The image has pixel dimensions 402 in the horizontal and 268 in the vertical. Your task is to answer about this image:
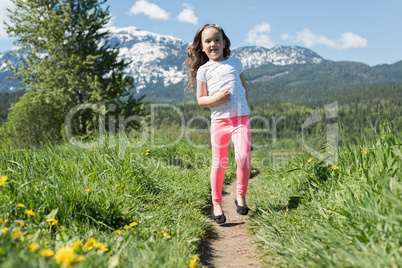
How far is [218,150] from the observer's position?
3.43 metres

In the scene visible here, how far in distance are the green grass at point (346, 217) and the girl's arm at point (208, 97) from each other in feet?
4.32

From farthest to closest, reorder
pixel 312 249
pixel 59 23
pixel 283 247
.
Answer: pixel 59 23 → pixel 283 247 → pixel 312 249

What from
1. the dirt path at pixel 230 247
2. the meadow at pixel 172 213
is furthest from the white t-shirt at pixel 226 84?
the dirt path at pixel 230 247

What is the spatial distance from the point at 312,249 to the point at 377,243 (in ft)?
1.18

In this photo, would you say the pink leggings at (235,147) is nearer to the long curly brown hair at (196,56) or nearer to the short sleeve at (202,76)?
the short sleeve at (202,76)

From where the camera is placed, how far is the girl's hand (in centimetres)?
321

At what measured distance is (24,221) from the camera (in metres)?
1.84

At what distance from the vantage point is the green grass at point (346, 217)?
5.26ft

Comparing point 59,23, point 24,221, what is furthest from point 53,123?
point 24,221

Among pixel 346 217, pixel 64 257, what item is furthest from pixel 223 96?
pixel 64 257

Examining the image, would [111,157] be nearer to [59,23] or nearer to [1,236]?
[1,236]

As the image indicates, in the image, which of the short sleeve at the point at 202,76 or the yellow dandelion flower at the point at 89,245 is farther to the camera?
the short sleeve at the point at 202,76

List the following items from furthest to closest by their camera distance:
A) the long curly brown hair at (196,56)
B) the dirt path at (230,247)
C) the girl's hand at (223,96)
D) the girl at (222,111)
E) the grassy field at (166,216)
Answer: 1. the long curly brown hair at (196,56)
2. the girl at (222,111)
3. the girl's hand at (223,96)
4. the dirt path at (230,247)
5. the grassy field at (166,216)

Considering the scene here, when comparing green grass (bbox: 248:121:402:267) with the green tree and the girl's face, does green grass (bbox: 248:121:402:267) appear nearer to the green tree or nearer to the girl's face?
the girl's face
